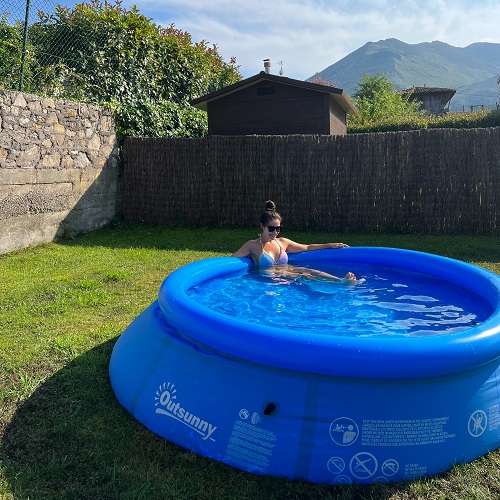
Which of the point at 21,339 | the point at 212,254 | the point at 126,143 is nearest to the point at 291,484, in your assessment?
the point at 21,339

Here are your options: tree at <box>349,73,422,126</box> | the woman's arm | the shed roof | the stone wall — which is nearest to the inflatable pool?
the woman's arm

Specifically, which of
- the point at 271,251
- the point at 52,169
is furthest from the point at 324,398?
the point at 52,169

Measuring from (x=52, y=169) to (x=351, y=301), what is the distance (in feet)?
20.1

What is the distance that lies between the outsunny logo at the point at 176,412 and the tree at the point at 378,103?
2505cm

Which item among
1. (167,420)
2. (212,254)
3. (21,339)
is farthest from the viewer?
(212,254)

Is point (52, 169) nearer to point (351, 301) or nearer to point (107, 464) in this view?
point (351, 301)

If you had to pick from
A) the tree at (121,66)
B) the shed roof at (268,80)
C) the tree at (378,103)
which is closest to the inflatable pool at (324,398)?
the tree at (121,66)

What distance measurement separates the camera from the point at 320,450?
2.27 m

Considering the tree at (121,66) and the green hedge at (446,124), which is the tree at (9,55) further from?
the green hedge at (446,124)

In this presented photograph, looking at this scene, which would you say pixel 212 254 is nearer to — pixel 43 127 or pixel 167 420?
pixel 43 127

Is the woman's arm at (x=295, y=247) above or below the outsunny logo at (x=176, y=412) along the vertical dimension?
above

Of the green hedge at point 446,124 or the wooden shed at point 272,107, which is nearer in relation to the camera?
the wooden shed at point 272,107

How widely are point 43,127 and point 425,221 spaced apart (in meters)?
7.29

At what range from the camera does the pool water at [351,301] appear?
3664 mm
